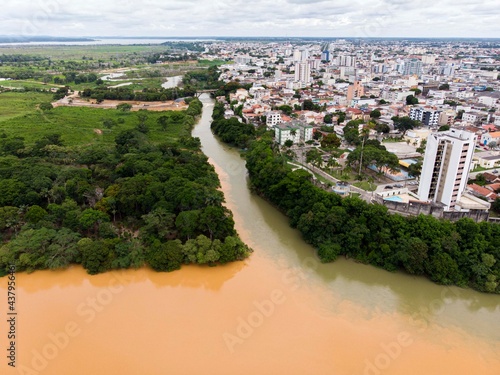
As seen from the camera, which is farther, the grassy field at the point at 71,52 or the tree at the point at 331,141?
the grassy field at the point at 71,52

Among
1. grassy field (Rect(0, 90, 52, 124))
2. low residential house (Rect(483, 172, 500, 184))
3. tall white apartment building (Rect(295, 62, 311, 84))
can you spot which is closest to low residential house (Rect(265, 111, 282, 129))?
low residential house (Rect(483, 172, 500, 184))

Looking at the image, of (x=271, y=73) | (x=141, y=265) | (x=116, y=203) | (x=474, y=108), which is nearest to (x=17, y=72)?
(x=271, y=73)

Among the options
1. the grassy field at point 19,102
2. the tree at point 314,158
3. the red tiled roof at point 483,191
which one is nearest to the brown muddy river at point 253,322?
the red tiled roof at point 483,191

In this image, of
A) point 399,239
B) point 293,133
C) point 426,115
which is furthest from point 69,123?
point 426,115

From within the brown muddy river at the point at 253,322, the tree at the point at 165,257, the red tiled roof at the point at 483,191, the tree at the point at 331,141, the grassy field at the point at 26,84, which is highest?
the grassy field at the point at 26,84

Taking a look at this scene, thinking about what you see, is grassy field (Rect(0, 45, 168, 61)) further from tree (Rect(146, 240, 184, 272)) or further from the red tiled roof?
the red tiled roof

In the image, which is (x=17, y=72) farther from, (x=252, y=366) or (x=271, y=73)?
(x=252, y=366)

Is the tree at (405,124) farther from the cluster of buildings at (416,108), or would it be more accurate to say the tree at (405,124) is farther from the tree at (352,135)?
the tree at (352,135)
